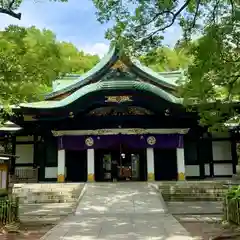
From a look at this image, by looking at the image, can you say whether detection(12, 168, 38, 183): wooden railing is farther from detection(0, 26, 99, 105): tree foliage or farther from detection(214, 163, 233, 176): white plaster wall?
detection(214, 163, 233, 176): white plaster wall

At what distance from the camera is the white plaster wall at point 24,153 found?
23.7 m

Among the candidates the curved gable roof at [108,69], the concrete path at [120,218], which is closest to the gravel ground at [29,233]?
the concrete path at [120,218]

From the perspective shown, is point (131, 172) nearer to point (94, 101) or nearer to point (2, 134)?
point (94, 101)

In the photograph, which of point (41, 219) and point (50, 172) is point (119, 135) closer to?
point (50, 172)

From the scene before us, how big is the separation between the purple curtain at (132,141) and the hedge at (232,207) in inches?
421

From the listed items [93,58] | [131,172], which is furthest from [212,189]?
[93,58]

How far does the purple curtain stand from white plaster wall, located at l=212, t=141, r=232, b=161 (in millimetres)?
2717

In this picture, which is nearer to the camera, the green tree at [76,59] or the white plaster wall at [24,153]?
the white plaster wall at [24,153]

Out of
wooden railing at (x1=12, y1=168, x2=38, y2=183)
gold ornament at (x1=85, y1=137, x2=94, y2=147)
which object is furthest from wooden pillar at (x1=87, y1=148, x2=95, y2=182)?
wooden railing at (x1=12, y1=168, x2=38, y2=183)

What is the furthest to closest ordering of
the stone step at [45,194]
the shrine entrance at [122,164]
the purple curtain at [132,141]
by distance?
the shrine entrance at [122,164] < the purple curtain at [132,141] < the stone step at [45,194]

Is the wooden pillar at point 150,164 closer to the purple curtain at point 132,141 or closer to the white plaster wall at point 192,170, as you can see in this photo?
the purple curtain at point 132,141

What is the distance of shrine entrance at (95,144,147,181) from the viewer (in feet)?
76.0

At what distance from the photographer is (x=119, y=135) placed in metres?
21.9

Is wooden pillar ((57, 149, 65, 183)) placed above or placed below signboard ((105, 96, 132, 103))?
below
